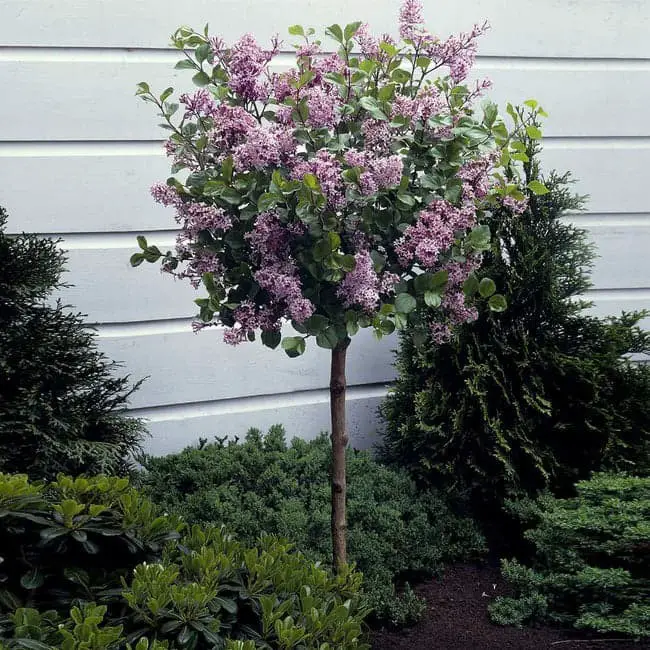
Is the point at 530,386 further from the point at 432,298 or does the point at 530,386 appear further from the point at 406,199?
the point at 406,199

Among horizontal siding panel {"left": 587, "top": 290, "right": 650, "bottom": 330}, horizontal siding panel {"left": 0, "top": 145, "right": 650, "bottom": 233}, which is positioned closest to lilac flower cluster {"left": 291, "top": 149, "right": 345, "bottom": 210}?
horizontal siding panel {"left": 0, "top": 145, "right": 650, "bottom": 233}

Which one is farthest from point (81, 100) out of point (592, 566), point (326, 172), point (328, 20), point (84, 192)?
point (592, 566)

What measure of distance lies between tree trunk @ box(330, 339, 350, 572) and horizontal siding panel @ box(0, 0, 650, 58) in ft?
6.75

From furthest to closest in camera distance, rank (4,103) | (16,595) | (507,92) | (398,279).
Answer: (507,92)
(4,103)
(398,279)
(16,595)

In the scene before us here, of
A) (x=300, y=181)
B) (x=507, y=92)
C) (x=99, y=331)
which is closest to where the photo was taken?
(x=300, y=181)

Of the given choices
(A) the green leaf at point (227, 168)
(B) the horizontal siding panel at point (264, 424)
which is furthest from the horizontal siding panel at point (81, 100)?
(A) the green leaf at point (227, 168)

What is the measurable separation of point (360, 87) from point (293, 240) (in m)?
0.53

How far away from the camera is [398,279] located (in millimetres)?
2748

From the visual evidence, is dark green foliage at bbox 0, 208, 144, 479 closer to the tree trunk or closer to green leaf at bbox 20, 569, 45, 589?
the tree trunk

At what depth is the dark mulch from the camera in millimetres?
3486

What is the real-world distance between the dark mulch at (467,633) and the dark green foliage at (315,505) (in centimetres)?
9

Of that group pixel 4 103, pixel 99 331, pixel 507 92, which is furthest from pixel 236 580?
pixel 507 92

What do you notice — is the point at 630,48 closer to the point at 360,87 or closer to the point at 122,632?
the point at 360,87

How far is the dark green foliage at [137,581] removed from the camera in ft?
6.76
